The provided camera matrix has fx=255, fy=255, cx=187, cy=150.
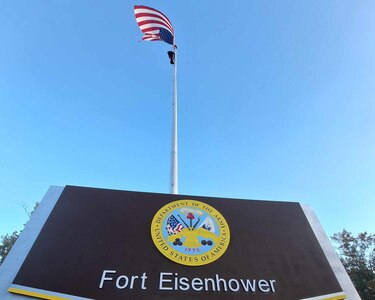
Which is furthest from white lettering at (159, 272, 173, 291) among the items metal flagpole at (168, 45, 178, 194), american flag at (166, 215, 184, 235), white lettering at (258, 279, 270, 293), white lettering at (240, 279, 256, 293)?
metal flagpole at (168, 45, 178, 194)

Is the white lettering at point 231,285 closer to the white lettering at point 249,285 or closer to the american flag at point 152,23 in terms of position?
the white lettering at point 249,285

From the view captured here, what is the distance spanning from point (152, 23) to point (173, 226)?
8.77 metres

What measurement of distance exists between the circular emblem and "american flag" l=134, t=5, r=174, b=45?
7.59 meters

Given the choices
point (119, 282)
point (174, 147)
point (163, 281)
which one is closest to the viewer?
point (119, 282)

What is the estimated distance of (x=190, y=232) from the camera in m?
5.58

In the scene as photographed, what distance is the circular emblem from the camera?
5.19 meters

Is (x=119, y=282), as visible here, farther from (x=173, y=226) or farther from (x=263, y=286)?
(x=263, y=286)

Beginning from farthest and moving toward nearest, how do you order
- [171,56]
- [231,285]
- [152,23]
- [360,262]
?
[360,262], [171,56], [152,23], [231,285]

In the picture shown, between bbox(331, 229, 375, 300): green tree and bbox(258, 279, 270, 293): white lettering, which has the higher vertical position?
bbox(331, 229, 375, 300): green tree

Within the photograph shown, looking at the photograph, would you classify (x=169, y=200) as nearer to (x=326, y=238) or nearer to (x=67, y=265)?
(x=67, y=265)

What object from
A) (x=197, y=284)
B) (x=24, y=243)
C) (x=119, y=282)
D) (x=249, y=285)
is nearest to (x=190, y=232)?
(x=197, y=284)

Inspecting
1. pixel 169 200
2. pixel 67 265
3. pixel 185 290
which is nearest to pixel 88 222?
pixel 67 265

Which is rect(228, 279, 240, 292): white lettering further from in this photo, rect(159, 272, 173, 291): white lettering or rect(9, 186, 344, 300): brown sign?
rect(159, 272, 173, 291): white lettering

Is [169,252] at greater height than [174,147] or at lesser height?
lesser
